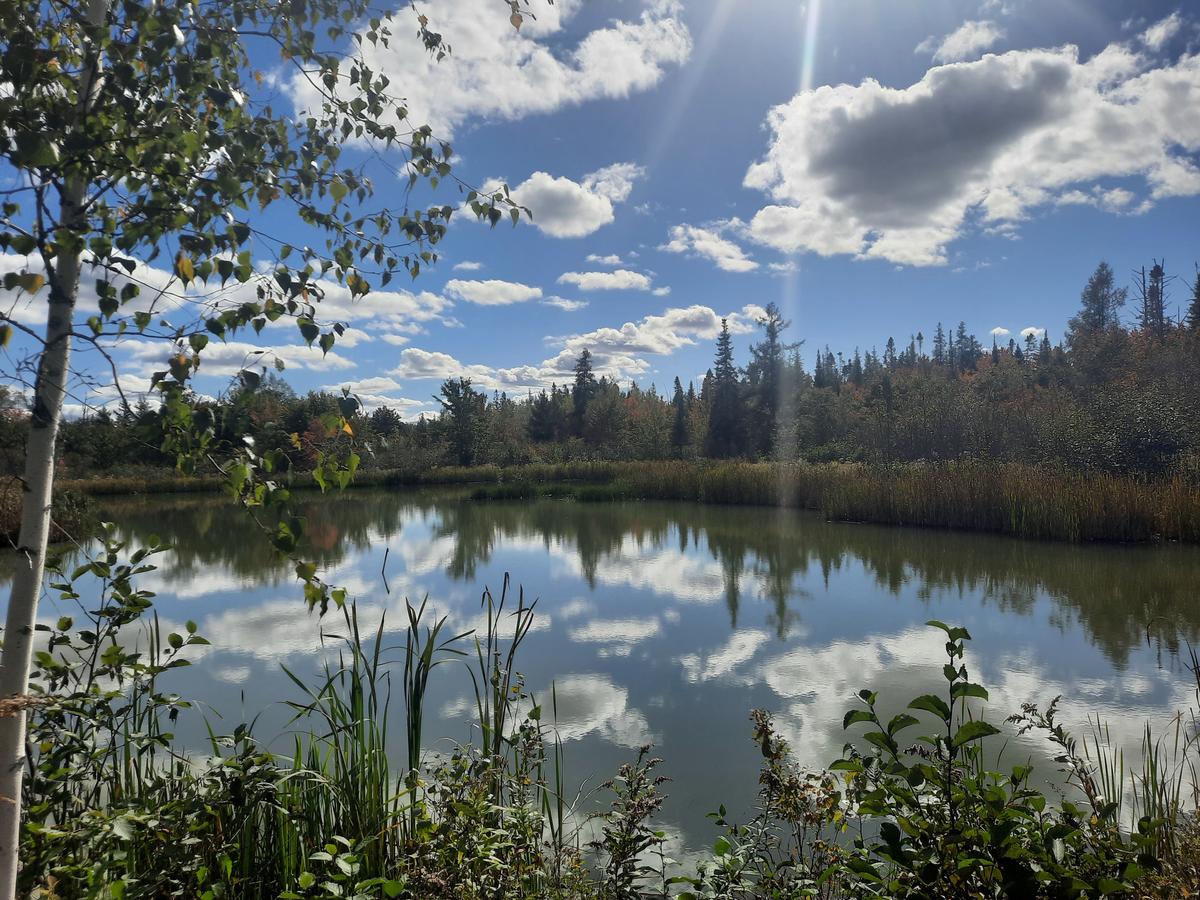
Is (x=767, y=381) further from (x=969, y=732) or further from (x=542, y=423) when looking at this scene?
(x=969, y=732)

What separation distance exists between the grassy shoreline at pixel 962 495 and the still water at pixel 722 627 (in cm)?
60

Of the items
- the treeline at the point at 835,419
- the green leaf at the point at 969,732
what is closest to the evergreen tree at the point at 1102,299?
the treeline at the point at 835,419

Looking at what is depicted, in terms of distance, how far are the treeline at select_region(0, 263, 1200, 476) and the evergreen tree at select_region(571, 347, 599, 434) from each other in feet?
0.30

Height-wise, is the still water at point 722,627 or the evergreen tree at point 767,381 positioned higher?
the evergreen tree at point 767,381

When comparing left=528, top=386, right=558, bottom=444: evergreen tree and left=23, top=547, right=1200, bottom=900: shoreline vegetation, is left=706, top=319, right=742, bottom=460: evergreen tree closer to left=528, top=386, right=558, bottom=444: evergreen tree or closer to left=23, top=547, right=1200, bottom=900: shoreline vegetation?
left=528, top=386, right=558, bottom=444: evergreen tree

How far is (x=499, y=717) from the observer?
6.79ft

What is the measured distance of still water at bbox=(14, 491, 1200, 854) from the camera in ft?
11.3

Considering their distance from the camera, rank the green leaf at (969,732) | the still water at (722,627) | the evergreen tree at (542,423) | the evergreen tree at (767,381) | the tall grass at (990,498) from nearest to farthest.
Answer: the green leaf at (969,732) < the still water at (722,627) < the tall grass at (990,498) < the evergreen tree at (767,381) < the evergreen tree at (542,423)

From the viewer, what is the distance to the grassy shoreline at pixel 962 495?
344 inches

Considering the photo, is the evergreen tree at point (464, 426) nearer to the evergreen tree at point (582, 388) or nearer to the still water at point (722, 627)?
the evergreen tree at point (582, 388)

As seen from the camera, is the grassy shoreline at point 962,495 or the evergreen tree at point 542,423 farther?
the evergreen tree at point 542,423

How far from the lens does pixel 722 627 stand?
5.54 m

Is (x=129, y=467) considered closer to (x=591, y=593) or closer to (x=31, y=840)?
(x=591, y=593)

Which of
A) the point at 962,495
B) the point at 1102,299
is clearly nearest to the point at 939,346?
the point at 1102,299
